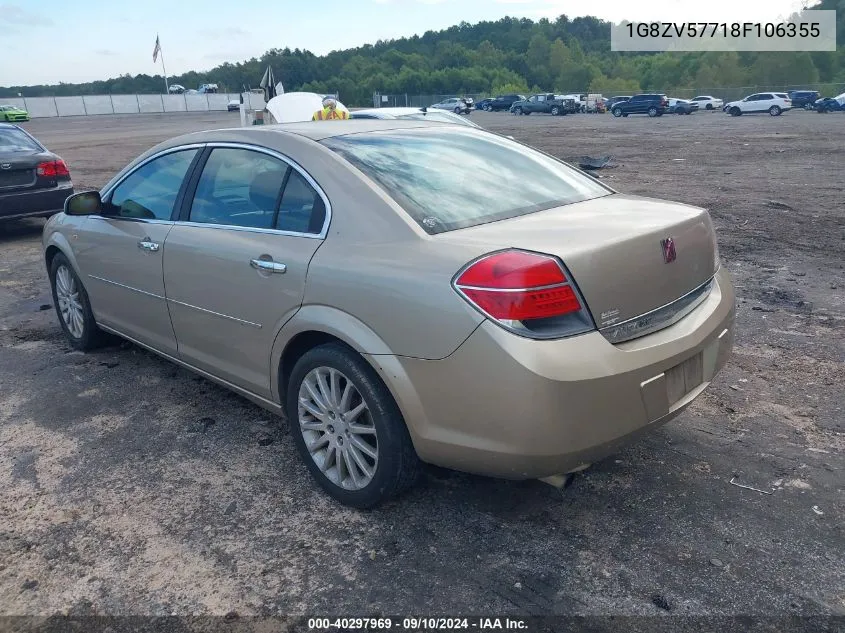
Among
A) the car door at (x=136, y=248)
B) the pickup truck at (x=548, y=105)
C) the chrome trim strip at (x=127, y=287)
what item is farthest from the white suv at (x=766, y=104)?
the chrome trim strip at (x=127, y=287)

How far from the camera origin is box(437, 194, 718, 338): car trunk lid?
266 centimetres

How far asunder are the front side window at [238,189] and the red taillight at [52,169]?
673 centimetres

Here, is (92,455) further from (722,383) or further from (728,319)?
(722,383)

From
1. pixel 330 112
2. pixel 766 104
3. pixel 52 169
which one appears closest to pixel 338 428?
pixel 52 169

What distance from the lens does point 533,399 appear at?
2.49 m

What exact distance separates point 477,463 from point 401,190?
123cm

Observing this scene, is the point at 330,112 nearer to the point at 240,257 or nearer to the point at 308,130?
the point at 308,130

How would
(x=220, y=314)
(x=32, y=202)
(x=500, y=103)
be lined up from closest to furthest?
1. (x=220, y=314)
2. (x=32, y=202)
3. (x=500, y=103)

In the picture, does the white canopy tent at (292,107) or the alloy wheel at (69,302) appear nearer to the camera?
the alloy wheel at (69,302)

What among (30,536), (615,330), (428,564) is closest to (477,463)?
(428,564)

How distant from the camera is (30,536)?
10.1ft

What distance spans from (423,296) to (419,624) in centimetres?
116

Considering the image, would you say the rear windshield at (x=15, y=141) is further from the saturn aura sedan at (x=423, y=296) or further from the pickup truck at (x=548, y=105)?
the pickup truck at (x=548, y=105)

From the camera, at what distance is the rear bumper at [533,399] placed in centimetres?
250
